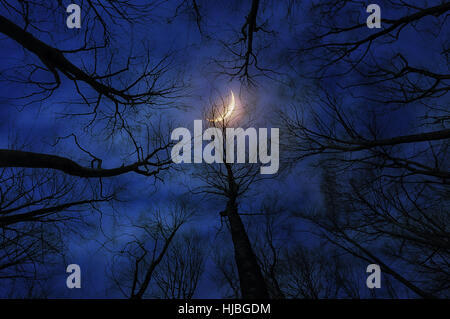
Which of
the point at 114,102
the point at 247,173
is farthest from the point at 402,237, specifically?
the point at 114,102

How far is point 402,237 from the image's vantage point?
12.8 feet

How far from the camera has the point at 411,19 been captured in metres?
3.17

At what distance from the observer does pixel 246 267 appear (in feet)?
11.5

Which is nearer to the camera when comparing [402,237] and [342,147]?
[342,147]

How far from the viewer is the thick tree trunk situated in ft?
10.1

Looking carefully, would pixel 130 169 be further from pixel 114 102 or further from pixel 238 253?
pixel 238 253

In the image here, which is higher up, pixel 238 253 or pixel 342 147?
pixel 342 147

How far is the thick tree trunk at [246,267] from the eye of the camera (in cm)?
307
